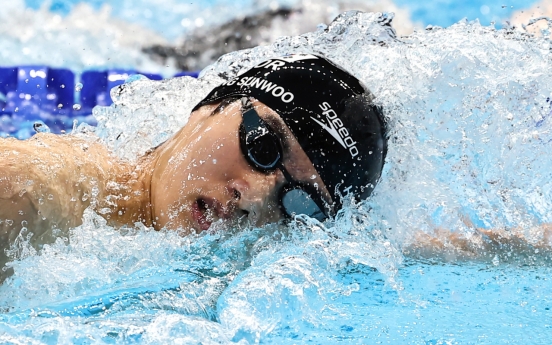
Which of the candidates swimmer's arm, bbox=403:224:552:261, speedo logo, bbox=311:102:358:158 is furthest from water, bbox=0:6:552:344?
speedo logo, bbox=311:102:358:158

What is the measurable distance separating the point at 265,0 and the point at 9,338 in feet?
14.0

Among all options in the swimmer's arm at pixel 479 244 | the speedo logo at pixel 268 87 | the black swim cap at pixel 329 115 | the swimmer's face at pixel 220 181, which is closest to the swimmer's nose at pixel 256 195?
the swimmer's face at pixel 220 181

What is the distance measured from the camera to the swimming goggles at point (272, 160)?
62.1 inches

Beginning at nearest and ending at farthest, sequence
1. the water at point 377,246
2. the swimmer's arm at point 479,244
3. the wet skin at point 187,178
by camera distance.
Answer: the water at point 377,246 → the wet skin at point 187,178 → the swimmer's arm at point 479,244

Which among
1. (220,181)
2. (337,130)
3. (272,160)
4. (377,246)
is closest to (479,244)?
(377,246)

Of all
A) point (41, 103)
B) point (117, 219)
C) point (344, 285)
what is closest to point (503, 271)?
point (344, 285)

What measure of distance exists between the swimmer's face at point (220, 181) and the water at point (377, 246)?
0.06 m

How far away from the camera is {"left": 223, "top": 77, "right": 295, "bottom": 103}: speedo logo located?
1.68 m

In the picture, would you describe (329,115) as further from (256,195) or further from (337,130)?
(256,195)

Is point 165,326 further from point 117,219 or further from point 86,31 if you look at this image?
point 86,31

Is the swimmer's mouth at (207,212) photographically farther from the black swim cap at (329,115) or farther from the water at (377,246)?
the black swim cap at (329,115)

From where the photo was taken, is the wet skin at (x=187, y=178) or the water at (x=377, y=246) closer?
the water at (x=377, y=246)

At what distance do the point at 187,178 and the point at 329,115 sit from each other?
1.37 ft

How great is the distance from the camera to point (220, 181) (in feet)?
5.16
